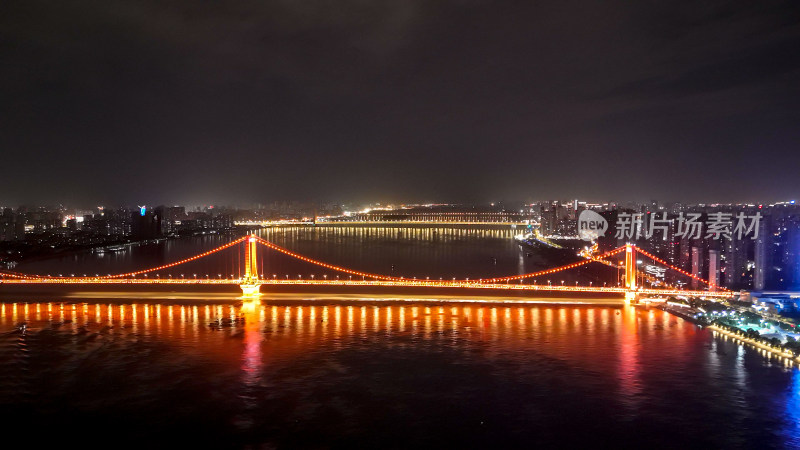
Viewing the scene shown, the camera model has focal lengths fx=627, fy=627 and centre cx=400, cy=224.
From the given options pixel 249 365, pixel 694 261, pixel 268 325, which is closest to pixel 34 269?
pixel 268 325

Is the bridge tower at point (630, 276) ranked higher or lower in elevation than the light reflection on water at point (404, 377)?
higher

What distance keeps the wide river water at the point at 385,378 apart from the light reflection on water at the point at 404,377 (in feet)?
0.07

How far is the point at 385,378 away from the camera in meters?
5.69

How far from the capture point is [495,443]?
4.35 m

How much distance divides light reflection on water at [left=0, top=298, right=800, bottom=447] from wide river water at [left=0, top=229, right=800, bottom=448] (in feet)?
0.07

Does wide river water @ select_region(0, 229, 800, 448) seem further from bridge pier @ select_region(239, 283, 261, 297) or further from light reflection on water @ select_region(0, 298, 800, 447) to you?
bridge pier @ select_region(239, 283, 261, 297)

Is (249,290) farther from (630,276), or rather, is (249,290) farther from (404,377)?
(630,276)

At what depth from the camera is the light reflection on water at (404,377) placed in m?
4.64

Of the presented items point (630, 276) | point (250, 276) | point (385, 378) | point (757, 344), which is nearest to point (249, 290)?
point (250, 276)

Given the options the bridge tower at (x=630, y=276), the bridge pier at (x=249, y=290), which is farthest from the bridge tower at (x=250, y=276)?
the bridge tower at (x=630, y=276)

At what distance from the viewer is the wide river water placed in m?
4.55

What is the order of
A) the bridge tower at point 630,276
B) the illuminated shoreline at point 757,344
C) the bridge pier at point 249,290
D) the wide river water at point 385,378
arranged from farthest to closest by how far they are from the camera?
the bridge pier at point 249,290
the bridge tower at point 630,276
the illuminated shoreline at point 757,344
the wide river water at point 385,378

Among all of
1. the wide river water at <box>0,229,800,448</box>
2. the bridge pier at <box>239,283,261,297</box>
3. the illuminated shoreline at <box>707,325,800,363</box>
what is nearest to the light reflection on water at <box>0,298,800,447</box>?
the wide river water at <box>0,229,800,448</box>

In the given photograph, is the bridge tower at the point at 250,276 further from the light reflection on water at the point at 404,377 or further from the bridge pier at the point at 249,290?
the light reflection on water at the point at 404,377
